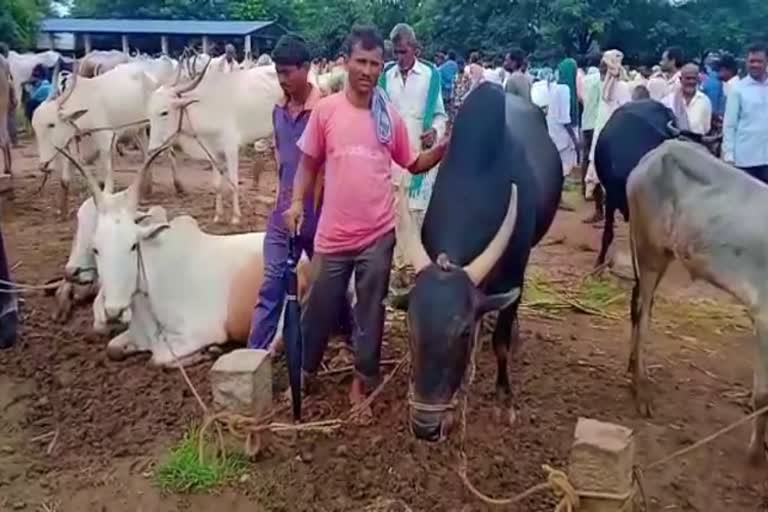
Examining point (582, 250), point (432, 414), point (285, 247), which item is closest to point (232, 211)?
point (582, 250)

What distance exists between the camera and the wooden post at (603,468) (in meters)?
3.03

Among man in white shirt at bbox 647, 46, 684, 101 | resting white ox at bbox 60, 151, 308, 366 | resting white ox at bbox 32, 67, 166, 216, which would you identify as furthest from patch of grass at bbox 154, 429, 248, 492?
man in white shirt at bbox 647, 46, 684, 101

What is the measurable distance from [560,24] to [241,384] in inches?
1056

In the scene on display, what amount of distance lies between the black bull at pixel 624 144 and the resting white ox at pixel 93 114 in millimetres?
4858

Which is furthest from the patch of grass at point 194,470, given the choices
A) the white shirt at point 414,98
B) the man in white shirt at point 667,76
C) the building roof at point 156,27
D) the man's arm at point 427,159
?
the building roof at point 156,27

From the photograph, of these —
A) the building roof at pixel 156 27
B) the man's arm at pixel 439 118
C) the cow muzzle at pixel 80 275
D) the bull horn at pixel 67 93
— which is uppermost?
the building roof at pixel 156 27

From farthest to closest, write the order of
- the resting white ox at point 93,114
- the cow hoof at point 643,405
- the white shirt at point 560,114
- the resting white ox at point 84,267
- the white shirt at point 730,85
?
the white shirt at point 560,114 < the resting white ox at point 93,114 < the white shirt at point 730,85 < the resting white ox at point 84,267 < the cow hoof at point 643,405

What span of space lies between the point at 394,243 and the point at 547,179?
57.8 inches

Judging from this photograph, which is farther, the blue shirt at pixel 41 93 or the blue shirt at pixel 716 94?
the blue shirt at pixel 41 93

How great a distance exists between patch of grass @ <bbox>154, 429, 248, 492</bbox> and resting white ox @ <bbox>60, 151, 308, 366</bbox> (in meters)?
1.31

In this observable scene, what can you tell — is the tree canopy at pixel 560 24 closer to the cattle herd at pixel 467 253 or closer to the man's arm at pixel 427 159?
the cattle herd at pixel 467 253

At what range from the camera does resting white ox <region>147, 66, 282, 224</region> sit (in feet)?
30.9

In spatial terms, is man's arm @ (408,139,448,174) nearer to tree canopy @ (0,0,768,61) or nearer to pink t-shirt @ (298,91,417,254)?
pink t-shirt @ (298,91,417,254)

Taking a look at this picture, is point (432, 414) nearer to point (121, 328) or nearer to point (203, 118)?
point (121, 328)
